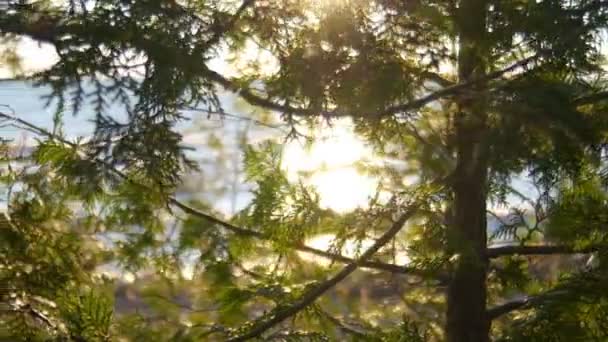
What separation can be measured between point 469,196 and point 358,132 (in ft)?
2.18

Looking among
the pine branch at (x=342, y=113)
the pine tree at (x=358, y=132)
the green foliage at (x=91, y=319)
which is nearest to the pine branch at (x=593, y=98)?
the pine tree at (x=358, y=132)

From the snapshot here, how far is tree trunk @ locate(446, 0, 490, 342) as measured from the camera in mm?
3588

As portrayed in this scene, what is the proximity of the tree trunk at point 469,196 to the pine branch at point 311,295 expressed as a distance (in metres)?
0.24

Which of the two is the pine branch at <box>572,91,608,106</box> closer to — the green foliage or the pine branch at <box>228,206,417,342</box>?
the pine branch at <box>228,206,417,342</box>

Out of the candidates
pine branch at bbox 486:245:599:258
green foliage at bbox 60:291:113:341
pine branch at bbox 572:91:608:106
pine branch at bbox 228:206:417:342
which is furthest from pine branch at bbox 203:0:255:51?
pine branch at bbox 486:245:599:258

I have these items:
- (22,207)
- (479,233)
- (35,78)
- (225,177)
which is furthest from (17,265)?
(225,177)

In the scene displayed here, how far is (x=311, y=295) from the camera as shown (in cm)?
377

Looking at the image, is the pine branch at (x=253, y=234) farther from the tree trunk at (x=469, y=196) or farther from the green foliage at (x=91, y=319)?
the green foliage at (x=91, y=319)

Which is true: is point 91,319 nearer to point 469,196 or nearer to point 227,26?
point 227,26

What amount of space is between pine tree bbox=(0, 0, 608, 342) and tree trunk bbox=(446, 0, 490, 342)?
0.03 ft

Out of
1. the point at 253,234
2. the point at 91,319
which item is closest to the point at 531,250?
the point at 253,234

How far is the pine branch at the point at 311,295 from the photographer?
141 inches

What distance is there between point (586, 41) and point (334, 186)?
4.91 ft

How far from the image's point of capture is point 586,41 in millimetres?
3145
